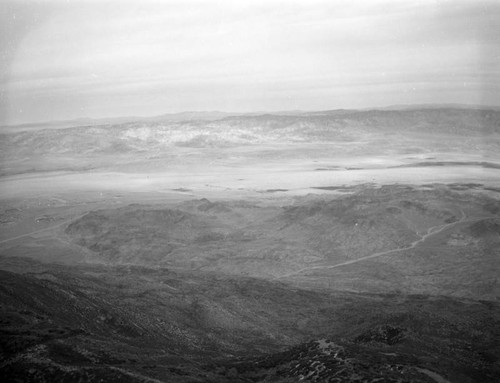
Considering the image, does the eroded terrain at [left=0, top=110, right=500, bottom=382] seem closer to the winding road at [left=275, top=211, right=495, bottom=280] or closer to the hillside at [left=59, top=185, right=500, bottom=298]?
the hillside at [left=59, top=185, right=500, bottom=298]

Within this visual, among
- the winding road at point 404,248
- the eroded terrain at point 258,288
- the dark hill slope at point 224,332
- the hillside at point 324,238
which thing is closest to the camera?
the dark hill slope at point 224,332

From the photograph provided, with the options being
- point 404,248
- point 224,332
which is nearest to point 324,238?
point 404,248

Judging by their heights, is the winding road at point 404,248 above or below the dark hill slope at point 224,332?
below

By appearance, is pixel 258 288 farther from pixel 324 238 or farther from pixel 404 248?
pixel 324 238

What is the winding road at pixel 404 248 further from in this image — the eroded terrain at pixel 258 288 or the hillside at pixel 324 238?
the eroded terrain at pixel 258 288

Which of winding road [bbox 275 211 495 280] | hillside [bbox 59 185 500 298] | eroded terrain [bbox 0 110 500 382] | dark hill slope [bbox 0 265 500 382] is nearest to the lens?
dark hill slope [bbox 0 265 500 382]

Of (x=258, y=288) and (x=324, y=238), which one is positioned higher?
(x=258, y=288)

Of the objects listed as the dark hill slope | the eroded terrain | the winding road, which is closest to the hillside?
the winding road

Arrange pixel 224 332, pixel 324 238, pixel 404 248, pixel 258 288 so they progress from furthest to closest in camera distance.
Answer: pixel 324 238 → pixel 404 248 → pixel 258 288 → pixel 224 332

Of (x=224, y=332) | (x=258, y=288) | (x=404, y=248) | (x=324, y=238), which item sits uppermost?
(x=224, y=332)

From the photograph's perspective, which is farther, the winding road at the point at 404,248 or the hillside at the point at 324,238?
the winding road at the point at 404,248

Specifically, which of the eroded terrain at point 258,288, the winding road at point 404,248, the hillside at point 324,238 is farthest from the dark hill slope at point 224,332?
the winding road at point 404,248
